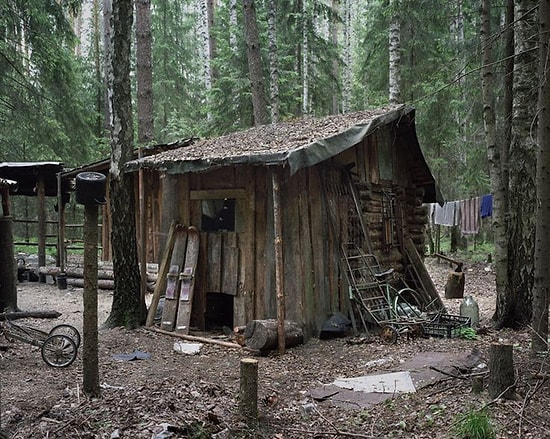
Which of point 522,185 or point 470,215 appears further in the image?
point 470,215

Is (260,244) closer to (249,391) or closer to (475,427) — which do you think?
(249,391)

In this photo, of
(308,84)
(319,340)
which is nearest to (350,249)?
(319,340)

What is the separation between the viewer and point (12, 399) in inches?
194

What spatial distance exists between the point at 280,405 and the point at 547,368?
2.78 meters

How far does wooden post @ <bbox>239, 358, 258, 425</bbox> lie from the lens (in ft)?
15.2

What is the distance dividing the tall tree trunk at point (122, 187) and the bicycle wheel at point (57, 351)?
2327 mm

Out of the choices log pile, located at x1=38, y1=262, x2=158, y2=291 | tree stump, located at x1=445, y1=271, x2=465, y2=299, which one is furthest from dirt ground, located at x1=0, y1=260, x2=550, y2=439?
log pile, located at x1=38, y1=262, x2=158, y2=291

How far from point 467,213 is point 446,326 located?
32.6 feet

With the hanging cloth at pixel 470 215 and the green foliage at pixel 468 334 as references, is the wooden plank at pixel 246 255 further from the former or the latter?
the hanging cloth at pixel 470 215

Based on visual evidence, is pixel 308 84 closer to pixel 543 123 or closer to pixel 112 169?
pixel 112 169

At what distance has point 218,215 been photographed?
357 inches

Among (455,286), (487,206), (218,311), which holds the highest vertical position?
(487,206)

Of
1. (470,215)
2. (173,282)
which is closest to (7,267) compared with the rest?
(173,282)

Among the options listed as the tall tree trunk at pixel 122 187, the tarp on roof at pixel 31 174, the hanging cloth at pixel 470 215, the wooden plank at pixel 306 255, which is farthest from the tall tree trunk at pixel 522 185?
the tarp on roof at pixel 31 174
